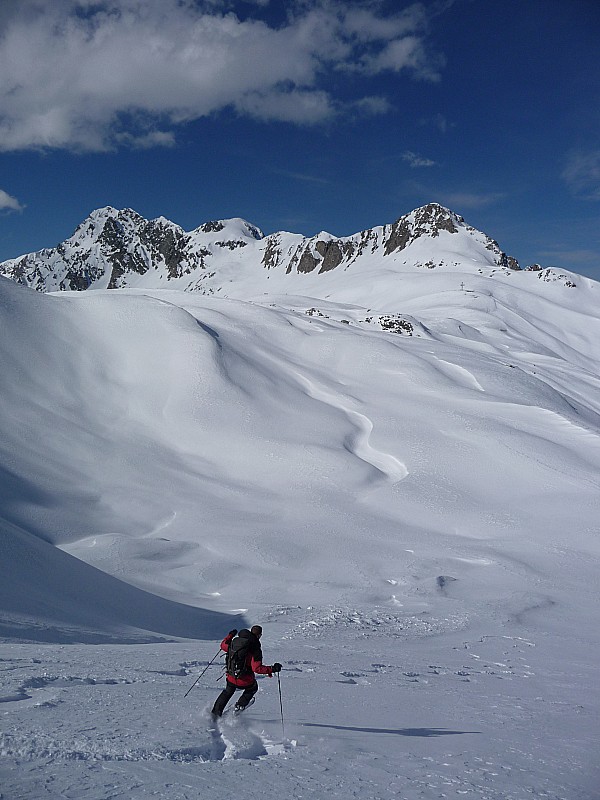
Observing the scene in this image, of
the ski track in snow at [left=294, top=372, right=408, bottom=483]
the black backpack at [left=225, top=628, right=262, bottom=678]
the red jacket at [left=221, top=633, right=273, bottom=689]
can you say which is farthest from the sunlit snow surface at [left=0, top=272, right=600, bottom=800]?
the black backpack at [left=225, top=628, right=262, bottom=678]

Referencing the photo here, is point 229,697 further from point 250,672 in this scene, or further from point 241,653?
point 241,653

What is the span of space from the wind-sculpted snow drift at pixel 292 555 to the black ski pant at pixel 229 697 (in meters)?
0.23

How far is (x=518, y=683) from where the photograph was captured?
28.7 ft

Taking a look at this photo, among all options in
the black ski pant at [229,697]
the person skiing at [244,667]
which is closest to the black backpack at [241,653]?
the person skiing at [244,667]

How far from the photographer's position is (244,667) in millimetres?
6461

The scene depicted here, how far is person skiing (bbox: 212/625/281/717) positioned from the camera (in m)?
6.37

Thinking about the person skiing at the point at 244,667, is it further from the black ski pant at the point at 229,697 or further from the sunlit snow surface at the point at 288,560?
the sunlit snow surface at the point at 288,560

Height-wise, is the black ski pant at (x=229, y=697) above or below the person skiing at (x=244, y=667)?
below

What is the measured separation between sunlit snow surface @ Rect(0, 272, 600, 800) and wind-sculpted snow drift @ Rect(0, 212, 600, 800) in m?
0.06

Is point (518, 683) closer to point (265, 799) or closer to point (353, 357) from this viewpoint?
point (265, 799)

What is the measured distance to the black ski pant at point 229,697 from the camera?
628cm

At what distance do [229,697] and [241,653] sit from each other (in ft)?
1.45

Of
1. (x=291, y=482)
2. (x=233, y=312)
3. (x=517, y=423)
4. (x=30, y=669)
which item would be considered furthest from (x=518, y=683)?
(x=233, y=312)

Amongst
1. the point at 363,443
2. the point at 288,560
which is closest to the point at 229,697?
the point at 288,560
